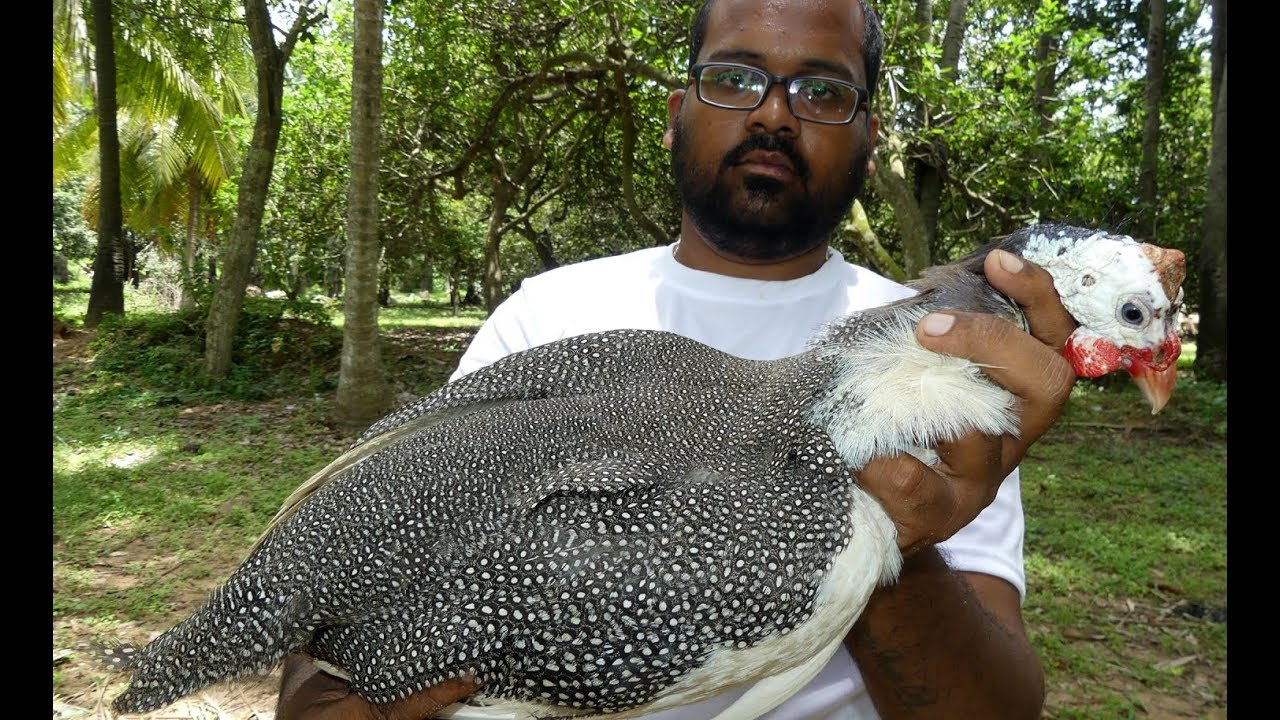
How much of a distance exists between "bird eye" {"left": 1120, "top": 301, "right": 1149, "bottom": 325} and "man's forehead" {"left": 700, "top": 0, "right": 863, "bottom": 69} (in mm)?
944

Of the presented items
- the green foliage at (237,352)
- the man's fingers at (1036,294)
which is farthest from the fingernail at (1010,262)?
the green foliage at (237,352)

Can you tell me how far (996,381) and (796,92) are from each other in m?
0.94

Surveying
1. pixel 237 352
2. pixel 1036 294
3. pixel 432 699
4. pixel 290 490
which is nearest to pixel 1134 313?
pixel 1036 294

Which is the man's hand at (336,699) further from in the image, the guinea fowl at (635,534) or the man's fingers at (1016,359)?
the man's fingers at (1016,359)

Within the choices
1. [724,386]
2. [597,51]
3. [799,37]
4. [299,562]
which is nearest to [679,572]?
[724,386]

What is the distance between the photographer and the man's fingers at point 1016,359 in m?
1.27

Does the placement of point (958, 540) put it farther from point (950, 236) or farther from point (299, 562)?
point (950, 236)

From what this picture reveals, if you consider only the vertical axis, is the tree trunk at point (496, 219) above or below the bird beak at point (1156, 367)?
above

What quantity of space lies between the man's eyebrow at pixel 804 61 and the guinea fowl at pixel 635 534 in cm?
71

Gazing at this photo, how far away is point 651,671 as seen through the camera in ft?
4.00

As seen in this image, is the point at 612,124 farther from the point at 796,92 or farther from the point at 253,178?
the point at 796,92

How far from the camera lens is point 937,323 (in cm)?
130

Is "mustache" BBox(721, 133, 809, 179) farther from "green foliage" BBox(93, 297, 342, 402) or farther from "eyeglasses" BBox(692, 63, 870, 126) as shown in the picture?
"green foliage" BBox(93, 297, 342, 402)

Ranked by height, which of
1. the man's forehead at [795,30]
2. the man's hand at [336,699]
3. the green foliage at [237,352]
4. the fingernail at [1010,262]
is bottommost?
the green foliage at [237,352]
